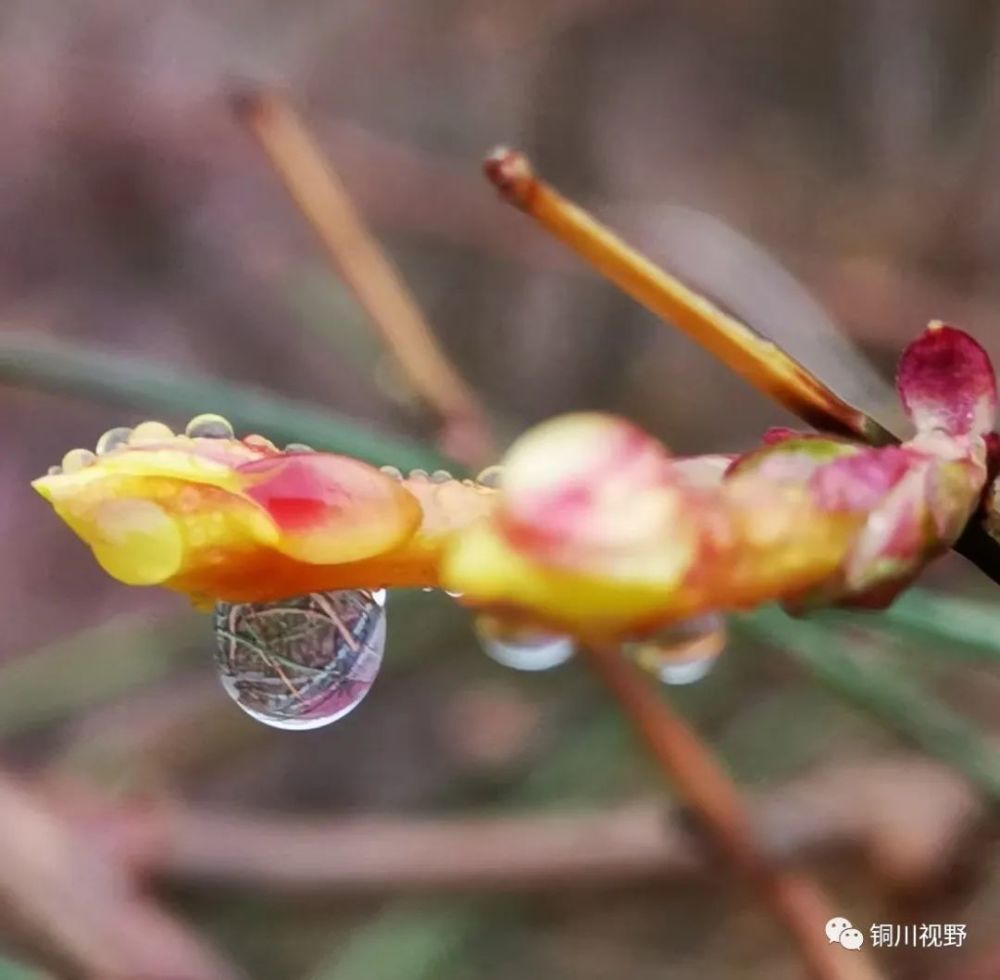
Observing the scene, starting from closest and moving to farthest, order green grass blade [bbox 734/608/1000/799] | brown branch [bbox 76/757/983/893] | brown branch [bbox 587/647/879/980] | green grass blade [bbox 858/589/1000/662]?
green grass blade [bbox 858/589/1000/662]
green grass blade [bbox 734/608/1000/799]
brown branch [bbox 587/647/879/980]
brown branch [bbox 76/757/983/893]

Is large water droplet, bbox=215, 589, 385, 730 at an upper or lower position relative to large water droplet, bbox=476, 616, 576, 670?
upper

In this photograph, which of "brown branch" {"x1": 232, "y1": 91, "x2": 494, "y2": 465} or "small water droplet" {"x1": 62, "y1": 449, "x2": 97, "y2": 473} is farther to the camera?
"brown branch" {"x1": 232, "y1": 91, "x2": 494, "y2": 465}

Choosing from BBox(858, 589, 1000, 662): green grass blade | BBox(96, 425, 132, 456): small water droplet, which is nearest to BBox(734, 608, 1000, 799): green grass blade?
BBox(858, 589, 1000, 662): green grass blade

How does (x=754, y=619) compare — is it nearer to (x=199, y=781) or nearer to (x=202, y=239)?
(x=199, y=781)

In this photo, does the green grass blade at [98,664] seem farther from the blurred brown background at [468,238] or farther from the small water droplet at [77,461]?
the small water droplet at [77,461]

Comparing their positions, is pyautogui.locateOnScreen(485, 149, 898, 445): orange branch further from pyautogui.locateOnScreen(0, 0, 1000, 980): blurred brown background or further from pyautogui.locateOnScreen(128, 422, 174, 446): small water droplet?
pyautogui.locateOnScreen(0, 0, 1000, 980): blurred brown background

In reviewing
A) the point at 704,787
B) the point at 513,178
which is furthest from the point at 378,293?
the point at 513,178
